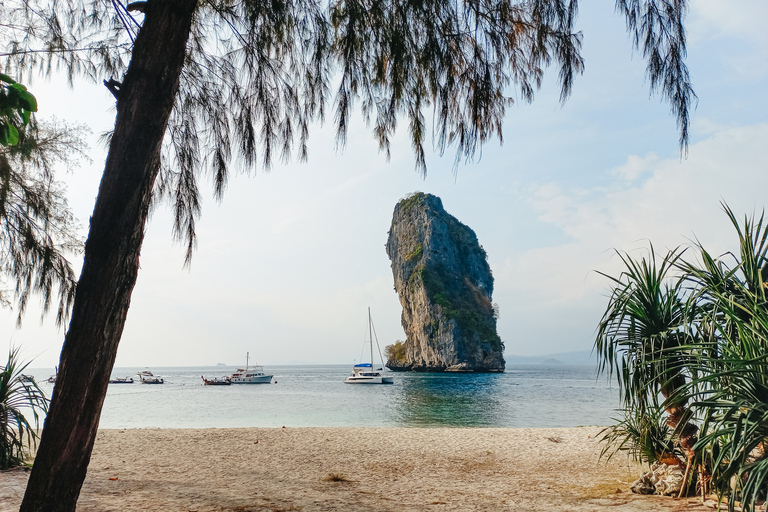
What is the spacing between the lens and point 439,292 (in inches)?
2788

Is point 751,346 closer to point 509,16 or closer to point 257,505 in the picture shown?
point 509,16

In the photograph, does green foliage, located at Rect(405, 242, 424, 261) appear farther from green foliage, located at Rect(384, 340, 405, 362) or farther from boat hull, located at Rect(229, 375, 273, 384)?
boat hull, located at Rect(229, 375, 273, 384)

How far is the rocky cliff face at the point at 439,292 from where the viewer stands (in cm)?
6931

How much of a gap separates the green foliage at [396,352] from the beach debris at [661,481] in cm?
7692

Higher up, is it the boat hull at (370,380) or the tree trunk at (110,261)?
the tree trunk at (110,261)

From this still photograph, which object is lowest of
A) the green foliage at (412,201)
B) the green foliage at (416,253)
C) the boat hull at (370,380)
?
the boat hull at (370,380)

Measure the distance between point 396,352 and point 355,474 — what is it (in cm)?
7761

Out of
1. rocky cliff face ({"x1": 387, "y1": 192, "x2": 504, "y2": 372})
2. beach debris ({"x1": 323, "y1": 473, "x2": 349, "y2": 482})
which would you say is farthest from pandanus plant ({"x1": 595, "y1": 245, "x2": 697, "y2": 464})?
Result: rocky cliff face ({"x1": 387, "y1": 192, "x2": 504, "y2": 372})

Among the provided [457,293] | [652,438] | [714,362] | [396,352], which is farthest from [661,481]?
[396,352]

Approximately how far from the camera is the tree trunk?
234cm

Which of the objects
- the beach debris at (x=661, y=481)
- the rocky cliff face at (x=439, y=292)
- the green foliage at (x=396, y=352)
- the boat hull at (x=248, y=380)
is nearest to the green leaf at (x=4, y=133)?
the beach debris at (x=661, y=481)

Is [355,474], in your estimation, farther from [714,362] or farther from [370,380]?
[370,380]

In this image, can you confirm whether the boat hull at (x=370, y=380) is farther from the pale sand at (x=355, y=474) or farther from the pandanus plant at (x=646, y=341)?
the pandanus plant at (x=646, y=341)

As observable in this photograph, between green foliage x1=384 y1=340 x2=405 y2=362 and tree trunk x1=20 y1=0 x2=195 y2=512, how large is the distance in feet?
261
